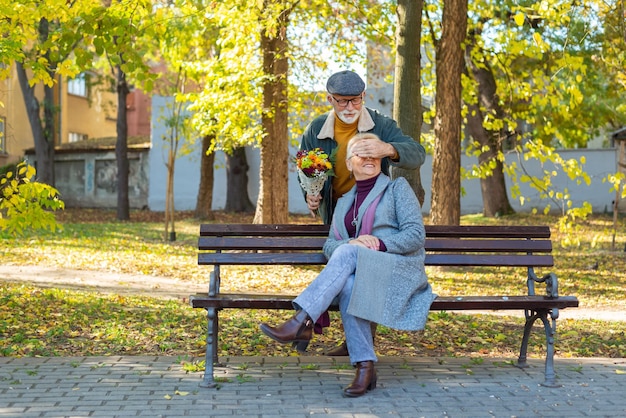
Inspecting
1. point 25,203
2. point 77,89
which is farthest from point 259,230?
point 77,89

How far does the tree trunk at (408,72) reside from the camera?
10000mm

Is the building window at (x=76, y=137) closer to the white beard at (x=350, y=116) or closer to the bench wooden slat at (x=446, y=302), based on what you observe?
the white beard at (x=350, y=116)

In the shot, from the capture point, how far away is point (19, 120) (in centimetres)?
3506

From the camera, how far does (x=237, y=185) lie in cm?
2983

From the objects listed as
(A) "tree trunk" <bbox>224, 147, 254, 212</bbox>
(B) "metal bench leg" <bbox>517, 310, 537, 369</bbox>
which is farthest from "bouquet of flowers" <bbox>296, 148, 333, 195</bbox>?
(A) "tree trunk" <bbox>224, 147, 254, 212</bbox>

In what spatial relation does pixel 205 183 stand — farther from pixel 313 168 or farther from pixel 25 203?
pixel 313 168

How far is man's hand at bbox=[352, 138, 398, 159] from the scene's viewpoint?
18.1 feet

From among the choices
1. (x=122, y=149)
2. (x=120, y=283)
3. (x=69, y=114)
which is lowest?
(x=120, y=283)

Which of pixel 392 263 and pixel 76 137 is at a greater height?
pixel 76 137

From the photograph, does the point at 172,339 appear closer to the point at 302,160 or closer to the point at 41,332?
the point at 41,332

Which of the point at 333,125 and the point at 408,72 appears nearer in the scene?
the point at 333,125

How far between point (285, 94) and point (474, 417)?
963 centimetres

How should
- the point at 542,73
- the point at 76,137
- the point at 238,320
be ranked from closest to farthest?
the point at 238,320 < the point at 542,73 < the point at 76,137

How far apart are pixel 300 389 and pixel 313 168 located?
4.78ft
